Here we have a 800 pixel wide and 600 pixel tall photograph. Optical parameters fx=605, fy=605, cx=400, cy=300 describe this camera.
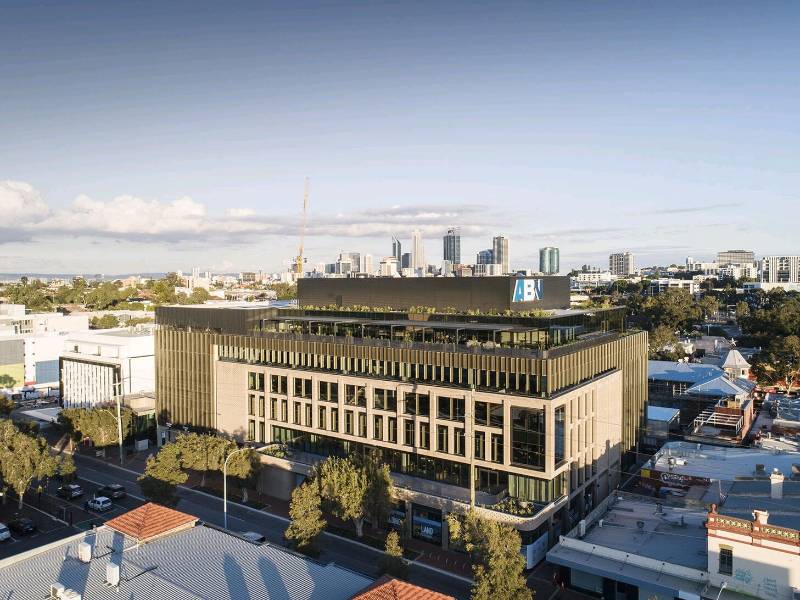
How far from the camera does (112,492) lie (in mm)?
69688

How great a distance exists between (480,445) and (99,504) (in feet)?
137

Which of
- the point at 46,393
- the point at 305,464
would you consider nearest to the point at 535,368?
the point at 305,464

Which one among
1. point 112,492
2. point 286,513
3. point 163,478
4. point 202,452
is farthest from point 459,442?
point 112,492

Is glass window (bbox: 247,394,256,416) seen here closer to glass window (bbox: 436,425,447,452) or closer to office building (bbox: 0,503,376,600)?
glass window (bbox: 436,425,447,452)

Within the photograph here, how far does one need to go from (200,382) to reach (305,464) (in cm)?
2431

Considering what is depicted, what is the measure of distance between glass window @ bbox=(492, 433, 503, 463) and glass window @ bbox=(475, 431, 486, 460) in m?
0.91

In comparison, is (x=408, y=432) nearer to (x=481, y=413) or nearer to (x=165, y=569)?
(x=481, y=413)

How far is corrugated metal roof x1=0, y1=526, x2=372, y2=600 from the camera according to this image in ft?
108

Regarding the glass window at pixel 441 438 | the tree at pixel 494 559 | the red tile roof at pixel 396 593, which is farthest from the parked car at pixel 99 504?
the red tile roof at pixel 396 593

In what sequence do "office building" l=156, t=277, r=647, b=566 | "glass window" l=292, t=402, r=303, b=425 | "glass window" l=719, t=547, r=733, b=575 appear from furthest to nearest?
"glass window" l=292, t=402, r=303, b=425 < "office building" l=156, t=277, r=647, b=566 < "glass window" l=719, t=547, r=733, b=575

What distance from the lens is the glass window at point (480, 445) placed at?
56.5 meters

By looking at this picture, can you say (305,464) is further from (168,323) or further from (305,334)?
(168,323)

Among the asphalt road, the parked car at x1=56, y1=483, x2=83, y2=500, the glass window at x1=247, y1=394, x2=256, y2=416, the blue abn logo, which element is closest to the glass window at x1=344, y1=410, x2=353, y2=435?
the asphalt road

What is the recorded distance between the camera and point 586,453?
59688mm
